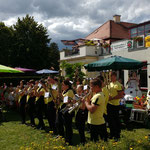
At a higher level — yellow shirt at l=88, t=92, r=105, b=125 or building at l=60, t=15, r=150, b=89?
building at l=60, t=15, r=150, b=89

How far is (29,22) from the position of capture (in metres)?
31.7

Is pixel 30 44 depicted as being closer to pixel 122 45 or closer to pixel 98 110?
pixel 122 45

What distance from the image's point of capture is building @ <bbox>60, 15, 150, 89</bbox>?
14.7 meters

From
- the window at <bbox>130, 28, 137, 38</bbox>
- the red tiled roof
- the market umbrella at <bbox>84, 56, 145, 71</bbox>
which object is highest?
the red tiled roof

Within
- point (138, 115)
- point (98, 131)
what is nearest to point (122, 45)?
point (138, 115)

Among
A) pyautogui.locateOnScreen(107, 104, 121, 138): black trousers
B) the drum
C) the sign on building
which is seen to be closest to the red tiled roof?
the sign on building

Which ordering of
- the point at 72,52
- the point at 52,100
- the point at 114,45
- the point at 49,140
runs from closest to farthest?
the point at 49,140 < the point at 52,100 < the point at 114,45 < the point at 72,52

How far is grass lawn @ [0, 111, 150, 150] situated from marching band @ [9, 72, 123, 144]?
39 cm

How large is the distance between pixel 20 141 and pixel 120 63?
454 centimetres

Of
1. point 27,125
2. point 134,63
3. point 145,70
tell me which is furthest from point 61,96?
point 145,70

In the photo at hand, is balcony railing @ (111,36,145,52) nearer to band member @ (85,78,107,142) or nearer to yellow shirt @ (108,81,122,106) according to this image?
yellow shirt @ (108,81,122,106)

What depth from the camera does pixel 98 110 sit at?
3.55 meters

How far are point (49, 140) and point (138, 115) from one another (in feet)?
13.0

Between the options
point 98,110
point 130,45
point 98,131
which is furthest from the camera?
point 130,45
